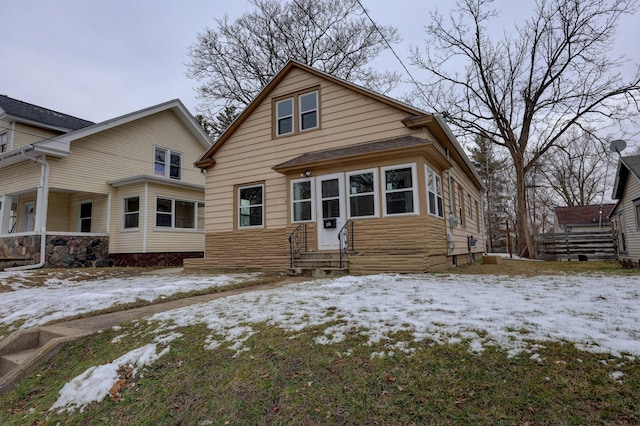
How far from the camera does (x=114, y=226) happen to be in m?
14.6

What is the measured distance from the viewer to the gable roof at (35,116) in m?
14.1

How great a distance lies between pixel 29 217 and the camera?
1563 centimetres

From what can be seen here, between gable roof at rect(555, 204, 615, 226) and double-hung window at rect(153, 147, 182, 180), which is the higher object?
double-hung window at rect(153, 147, 182, 180)

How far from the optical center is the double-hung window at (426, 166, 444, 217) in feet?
28.9

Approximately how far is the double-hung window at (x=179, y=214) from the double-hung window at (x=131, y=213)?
82 centimetres

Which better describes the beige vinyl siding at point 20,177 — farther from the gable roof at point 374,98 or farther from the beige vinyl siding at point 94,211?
the gable roof at point 374,98

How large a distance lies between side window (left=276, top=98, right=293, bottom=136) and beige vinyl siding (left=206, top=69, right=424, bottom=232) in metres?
0.24

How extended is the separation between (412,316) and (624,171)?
17.3 m

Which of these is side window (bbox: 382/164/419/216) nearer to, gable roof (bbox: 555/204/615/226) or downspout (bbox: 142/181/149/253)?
downspout (bbox: 142/181/149/253)

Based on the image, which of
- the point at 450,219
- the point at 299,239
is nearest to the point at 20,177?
the point at 299,239

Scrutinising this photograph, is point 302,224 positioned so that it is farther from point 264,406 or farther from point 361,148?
point 264,406

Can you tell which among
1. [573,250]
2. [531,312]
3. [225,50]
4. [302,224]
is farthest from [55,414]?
[225,50]

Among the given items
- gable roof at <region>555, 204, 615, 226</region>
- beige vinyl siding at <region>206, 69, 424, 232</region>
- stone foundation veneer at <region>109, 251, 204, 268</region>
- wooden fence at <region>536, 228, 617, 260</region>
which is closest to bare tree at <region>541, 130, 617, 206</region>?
gable roof at <region>555, 204, 615, 226</region>

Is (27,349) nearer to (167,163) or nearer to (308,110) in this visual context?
(308,110)
